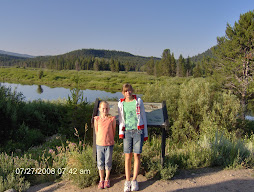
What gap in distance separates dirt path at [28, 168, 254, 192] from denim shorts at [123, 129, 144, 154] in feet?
2.27

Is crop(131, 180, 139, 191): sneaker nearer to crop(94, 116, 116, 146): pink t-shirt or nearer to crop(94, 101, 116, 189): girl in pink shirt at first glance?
crop(94, 101, 116, 189): girl in pink shirt

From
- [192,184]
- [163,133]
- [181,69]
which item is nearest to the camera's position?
[192,184]

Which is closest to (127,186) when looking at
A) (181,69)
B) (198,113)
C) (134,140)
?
(134,140)

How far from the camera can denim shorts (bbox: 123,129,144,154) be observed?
3.71 meters

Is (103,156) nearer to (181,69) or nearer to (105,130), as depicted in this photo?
(105,130)

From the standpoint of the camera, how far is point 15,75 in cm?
6650

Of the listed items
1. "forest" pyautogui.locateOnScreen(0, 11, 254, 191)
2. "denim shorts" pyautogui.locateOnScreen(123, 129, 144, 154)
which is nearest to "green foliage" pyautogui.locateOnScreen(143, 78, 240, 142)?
"forest" pyautogui.locateOnScreen(0, 11, 254, 191)

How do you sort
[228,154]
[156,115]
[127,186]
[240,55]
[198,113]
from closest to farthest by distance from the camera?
1. [127,186]
2. [156,115]
3. [228,154]
4. [198,113]
5. [240,55]

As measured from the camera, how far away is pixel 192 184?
3945 millimetres

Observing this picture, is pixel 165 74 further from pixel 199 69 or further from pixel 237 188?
pixel 237 188

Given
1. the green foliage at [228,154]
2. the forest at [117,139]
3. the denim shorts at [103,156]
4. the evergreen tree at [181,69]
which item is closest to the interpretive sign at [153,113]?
the denim shorts at [103,156]

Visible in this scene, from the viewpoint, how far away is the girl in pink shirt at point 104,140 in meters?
3.81

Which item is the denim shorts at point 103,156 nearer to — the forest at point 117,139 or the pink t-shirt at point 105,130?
the pink t-shirt at point 105,130

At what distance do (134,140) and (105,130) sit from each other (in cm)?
53
